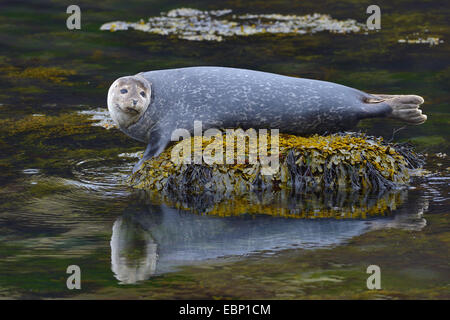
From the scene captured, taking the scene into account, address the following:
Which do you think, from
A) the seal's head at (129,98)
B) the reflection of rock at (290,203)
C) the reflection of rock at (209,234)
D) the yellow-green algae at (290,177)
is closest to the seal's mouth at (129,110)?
the seal's head at (129,98)

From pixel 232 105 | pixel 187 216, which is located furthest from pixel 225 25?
pixel 187 216

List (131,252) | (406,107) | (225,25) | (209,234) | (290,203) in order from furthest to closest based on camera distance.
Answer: (225,25)
(406,107)
(290,203)
(209,234)
(131,252)

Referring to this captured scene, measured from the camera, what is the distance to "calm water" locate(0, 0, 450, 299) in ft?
17.8

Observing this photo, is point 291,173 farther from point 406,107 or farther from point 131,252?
point 131,252

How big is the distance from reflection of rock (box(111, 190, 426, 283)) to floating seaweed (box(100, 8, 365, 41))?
759 centimetres

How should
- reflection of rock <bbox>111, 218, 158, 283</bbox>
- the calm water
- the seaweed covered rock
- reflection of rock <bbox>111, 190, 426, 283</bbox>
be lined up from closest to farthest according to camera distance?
1. the calm water
2. reflection of rock <bbox>111, 218, 158, 283</bbox>
3. reflection of rock <bbox>111, 190, 426, 283</bbox>
4. the seaweed covered rock

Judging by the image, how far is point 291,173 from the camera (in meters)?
7.67

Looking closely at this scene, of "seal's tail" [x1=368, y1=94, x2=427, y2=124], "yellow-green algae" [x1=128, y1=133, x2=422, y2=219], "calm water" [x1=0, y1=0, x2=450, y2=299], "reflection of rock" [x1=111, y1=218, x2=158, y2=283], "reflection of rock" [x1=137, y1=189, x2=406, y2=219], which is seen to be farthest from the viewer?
"seal's tail" [x1=368, y1=94, x2=427, y2=124]

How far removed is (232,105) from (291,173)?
0.96 meters

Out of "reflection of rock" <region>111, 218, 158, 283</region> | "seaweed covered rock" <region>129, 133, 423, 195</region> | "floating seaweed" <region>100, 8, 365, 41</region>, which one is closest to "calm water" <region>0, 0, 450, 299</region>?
"reflection of rock" <region>111, 218, 158, 283</region>

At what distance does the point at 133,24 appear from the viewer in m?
15.2

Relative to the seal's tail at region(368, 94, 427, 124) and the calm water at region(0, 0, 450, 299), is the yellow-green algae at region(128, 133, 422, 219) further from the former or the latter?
the seal's tail at region(368, 94, 427, 124)

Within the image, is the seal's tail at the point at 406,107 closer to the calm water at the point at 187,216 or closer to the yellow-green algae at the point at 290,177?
the calm water at the point at 187,216
